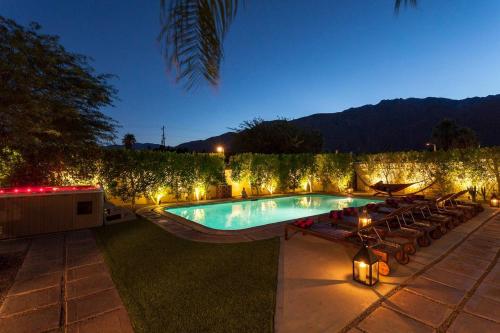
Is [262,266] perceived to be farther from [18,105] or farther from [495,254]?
[18,105]

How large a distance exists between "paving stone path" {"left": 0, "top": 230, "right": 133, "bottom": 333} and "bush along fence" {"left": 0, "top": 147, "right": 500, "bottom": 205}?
5.03 meters

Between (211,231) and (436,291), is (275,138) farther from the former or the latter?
(436,291)

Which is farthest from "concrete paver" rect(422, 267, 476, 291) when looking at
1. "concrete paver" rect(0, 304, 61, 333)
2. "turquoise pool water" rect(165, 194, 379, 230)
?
"turquoise pool water" rect(165, 194, 379, 230)

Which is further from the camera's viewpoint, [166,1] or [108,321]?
[108,321]

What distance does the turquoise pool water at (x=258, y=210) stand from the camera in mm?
8852

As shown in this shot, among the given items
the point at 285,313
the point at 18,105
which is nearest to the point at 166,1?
the point at 285,313

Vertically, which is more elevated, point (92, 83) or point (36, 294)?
point (92, 83)

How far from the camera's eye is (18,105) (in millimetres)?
4586

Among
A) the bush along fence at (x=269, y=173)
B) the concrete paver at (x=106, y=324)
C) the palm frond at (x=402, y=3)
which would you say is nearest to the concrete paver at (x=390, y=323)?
the concrete paver at (x=106, y=324)

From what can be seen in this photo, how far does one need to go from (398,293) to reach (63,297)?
3.93 meters

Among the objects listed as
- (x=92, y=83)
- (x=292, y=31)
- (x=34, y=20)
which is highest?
(x=34, y=20)

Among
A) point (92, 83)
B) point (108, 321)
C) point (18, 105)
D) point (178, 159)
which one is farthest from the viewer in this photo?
point (178, 159)

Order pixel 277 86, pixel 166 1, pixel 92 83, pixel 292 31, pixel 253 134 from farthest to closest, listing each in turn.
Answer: pixel 253 134 → pixel 277 86 → pixel 92 83 → pixel 292 31 → pixel 166 1

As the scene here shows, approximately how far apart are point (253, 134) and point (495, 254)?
76.9ft
